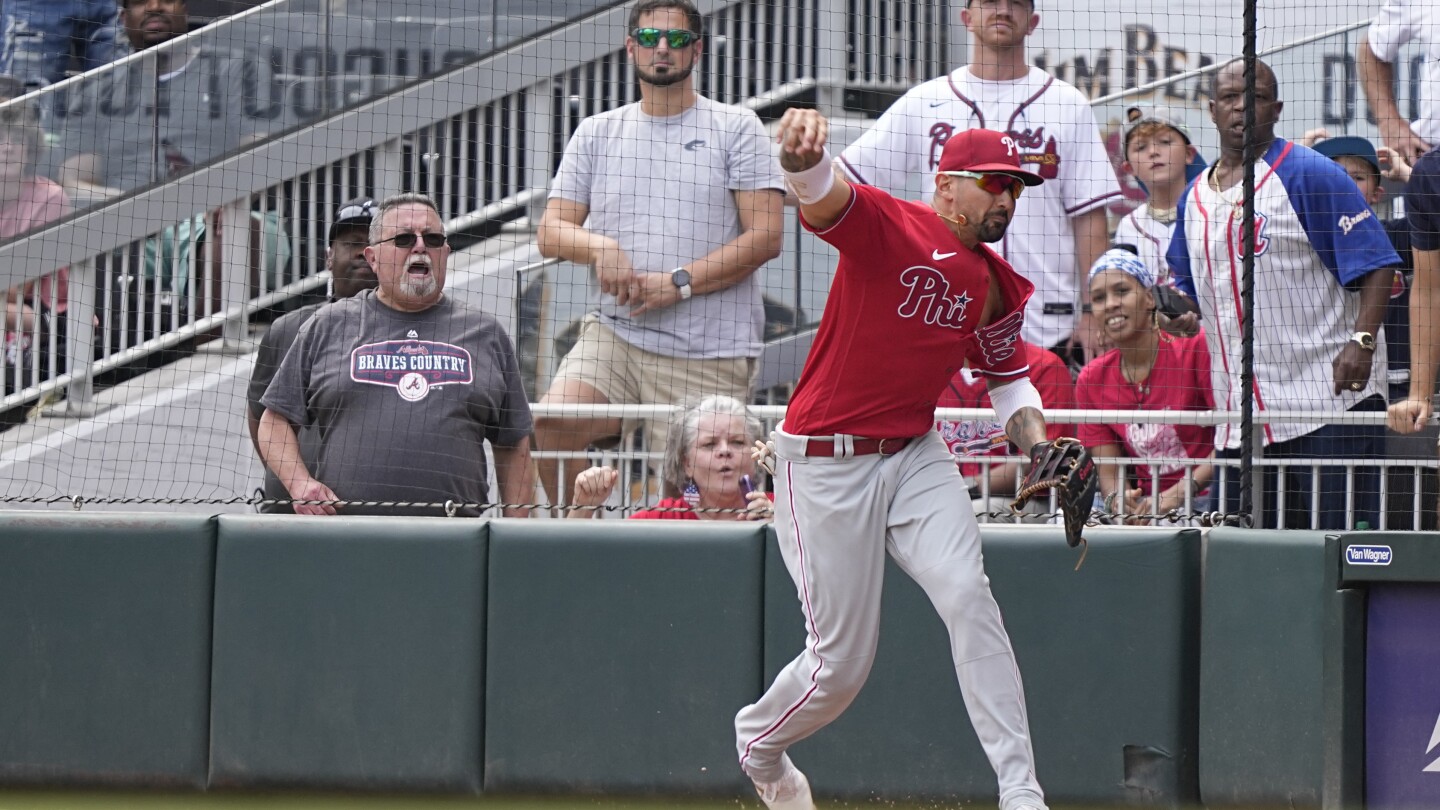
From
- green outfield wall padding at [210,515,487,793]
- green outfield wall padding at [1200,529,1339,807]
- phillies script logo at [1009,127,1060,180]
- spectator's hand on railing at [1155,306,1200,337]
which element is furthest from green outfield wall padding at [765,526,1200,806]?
phillies script logo at [1009,127,1060,180]

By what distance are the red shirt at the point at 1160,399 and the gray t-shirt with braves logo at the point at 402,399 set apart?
213cm

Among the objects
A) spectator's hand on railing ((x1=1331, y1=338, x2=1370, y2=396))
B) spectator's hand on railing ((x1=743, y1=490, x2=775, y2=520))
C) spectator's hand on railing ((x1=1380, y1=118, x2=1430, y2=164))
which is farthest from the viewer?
spectator's hand on railing ((x1=1380, y1=118, x2=1430, y2=164))

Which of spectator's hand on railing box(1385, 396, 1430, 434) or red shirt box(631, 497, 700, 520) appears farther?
red shirt box(631, 497, 700, 520)

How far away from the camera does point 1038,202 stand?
704 centimetres

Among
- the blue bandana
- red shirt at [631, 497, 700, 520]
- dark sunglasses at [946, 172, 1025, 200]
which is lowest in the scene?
red shirt at [631, 497, 700, 520]

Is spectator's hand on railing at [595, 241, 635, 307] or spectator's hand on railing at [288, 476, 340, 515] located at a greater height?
spectator's hand on railing at [595, 241, 635, 307]

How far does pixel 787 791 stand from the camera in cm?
538

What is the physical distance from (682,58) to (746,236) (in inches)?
30.1

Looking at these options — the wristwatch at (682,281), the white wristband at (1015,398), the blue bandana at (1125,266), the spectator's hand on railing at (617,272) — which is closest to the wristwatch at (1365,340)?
the blue bandana at (1125,266)

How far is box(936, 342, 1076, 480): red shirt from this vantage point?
6496 mm

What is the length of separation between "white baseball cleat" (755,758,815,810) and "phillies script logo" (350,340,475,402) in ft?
6.16

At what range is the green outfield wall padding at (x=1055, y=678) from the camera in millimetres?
5738

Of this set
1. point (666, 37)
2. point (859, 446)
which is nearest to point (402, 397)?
point (666, 37)

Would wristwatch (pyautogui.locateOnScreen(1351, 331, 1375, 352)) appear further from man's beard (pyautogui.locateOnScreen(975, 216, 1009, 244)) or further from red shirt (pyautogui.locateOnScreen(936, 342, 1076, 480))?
man's beard (pyautogui.locateOnScreen(975, 216, 1009, 244))
